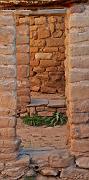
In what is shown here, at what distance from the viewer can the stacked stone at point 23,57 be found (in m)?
8.71

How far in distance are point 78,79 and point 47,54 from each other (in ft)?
17.5

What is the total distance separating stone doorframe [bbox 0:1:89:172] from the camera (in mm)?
4957

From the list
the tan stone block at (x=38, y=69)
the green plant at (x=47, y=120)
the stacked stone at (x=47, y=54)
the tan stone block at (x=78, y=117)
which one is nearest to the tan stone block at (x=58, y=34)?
the stacked stone at (x=47, y=54)

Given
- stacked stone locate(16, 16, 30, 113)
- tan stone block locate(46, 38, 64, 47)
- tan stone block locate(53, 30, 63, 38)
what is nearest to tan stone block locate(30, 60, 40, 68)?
tan stone block locate(46, 38, 64, 47)

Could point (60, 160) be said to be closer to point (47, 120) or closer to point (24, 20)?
point (47, 120)

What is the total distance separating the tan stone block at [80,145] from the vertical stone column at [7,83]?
702mm

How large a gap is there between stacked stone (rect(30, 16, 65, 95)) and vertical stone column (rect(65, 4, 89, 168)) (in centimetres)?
520

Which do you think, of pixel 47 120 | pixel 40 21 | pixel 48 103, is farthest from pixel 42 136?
pixel 40 21

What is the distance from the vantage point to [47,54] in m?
10.3

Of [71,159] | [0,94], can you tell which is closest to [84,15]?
[0,94]

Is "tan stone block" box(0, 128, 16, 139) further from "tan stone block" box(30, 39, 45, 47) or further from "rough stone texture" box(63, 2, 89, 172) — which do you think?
"tan stone block" box(30, 39, 45, 47)

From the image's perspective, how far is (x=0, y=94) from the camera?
16.5 ft

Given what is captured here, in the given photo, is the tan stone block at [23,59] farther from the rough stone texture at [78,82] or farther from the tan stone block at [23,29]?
the rough stone texture at [78,82]

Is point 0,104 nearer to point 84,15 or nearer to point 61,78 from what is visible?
point 84,15
